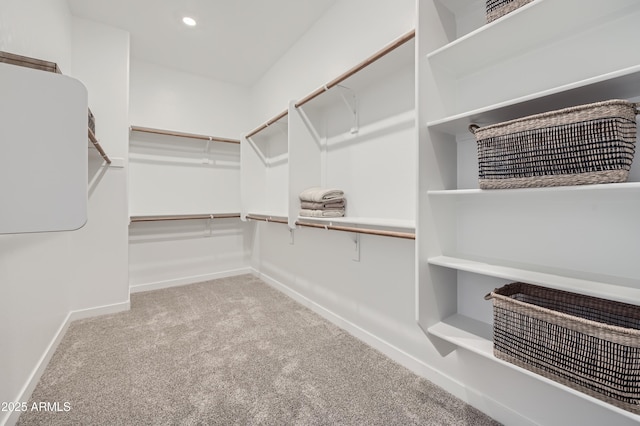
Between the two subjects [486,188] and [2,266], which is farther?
[2,266]

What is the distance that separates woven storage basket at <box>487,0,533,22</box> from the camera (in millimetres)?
1032

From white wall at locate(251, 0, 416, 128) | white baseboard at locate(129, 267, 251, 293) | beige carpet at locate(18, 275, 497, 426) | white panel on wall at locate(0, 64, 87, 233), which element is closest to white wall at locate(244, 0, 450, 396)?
white wall at locate(251, 0, 416, 128)

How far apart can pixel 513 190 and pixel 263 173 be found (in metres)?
2.83

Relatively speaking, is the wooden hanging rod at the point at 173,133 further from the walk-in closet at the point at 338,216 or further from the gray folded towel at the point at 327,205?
the gray folded towel at the point at 327,205

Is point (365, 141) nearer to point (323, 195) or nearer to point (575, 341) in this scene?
point (323, 195)

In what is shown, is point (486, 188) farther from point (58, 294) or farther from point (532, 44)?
point (58, 294)

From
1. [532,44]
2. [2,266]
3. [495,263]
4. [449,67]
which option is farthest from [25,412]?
[532,44]

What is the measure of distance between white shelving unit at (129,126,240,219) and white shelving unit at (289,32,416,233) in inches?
56.8

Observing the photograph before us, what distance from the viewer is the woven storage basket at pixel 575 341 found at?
30.9 inches

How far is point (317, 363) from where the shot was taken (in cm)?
175

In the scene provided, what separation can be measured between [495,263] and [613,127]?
0.65 m

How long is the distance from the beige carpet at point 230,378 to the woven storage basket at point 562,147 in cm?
112

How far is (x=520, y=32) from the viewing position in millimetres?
1063

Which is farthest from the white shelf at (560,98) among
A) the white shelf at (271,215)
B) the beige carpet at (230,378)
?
the white shelf at (271,215)
